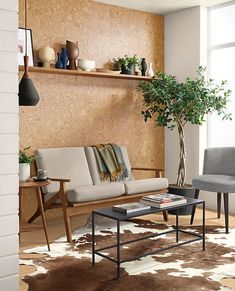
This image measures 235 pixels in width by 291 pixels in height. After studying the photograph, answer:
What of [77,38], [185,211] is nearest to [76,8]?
[77,38]

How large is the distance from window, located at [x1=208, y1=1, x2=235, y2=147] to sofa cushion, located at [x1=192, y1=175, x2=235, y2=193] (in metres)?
0.96

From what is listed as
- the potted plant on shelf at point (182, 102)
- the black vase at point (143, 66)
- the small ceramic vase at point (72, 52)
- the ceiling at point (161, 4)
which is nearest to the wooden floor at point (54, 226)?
the potted plant on shelf at point (182, 102)

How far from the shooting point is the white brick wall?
2.48 meters

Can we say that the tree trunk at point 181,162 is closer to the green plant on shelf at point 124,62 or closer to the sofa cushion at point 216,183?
the sofa cushion at point 216,183

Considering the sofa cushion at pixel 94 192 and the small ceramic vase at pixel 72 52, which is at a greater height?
the small ceramic vase at pixel 72 52

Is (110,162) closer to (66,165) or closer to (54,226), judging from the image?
(66,165)

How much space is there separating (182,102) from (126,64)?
895mm

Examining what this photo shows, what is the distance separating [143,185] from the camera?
16.1 feet

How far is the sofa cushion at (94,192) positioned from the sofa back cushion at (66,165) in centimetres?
40

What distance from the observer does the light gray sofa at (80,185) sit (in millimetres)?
4305

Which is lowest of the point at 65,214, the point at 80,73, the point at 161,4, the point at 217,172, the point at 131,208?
the point at 65,214

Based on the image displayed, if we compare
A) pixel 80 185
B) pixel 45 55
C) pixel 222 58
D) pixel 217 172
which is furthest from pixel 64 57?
pixel 217 172

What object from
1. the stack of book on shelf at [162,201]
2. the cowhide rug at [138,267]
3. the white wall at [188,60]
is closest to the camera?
the cowhide rug at [138,267]

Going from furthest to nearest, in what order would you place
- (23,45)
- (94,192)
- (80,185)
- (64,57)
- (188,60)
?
(188,60), (64,57), (80,185), (23,45), (94,192)
